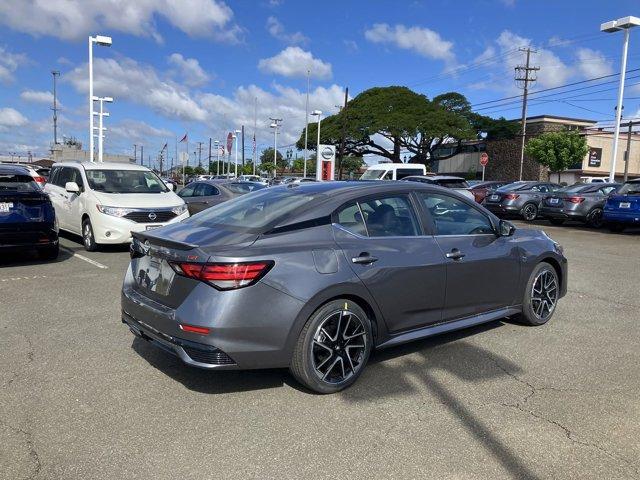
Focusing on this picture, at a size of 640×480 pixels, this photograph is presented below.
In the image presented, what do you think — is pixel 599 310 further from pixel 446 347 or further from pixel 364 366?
pixel 364 366

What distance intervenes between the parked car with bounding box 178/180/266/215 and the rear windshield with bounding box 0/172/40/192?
17.3 ft

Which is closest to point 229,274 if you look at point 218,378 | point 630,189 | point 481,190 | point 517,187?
point 218,378

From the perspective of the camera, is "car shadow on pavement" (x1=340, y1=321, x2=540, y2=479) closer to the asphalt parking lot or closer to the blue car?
the asphalt parking lot

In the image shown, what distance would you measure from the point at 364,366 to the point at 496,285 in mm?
1685

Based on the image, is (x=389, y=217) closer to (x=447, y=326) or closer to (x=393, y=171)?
(x=447, y=326)

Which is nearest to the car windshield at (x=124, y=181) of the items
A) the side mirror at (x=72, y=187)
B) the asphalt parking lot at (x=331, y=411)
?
the side mirror at (x=72, y=187)

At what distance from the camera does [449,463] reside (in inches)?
119

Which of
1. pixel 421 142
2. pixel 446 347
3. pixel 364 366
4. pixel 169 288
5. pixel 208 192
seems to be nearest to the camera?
pixel 169 288

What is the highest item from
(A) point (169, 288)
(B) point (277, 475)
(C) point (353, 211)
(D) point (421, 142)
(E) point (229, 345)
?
(D) point (421, 142)

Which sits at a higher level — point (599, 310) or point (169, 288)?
point (169, 288)

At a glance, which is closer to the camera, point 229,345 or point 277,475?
point 277,475

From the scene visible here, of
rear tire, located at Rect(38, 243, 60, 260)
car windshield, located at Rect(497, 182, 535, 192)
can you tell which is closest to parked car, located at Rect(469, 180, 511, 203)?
car windshield, located at Rect(497, 182, 535, 192)

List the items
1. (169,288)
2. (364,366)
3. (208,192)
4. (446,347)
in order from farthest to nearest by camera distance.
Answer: (208,192) → (446,347) → (364,366) → (169,288)

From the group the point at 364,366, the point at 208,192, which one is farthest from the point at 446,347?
the point at 208,192
